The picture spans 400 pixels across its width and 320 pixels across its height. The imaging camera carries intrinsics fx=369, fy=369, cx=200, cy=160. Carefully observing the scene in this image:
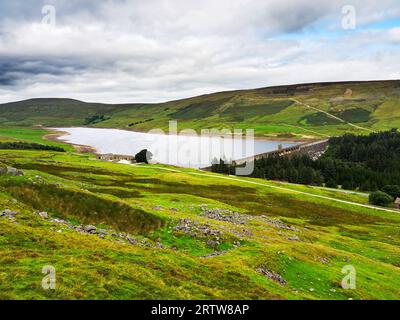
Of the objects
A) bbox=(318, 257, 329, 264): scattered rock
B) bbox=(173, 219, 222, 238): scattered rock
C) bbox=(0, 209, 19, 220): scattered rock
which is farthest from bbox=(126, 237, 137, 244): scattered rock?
bbox=(318, 257, 329, 264): scattered rock

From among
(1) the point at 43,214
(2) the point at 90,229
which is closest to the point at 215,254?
(2) the point at 90,229

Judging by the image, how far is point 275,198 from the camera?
9812 centimetres

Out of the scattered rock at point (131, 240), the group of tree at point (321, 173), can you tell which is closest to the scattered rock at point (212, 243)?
the scattered rock at point (131, 240)

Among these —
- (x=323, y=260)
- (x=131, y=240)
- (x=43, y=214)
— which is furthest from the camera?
(x=323, y=260)

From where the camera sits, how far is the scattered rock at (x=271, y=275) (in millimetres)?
29631

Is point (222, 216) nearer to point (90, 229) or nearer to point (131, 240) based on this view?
point (131, 240)

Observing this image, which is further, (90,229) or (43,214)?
(43,214)

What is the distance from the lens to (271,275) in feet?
99.5

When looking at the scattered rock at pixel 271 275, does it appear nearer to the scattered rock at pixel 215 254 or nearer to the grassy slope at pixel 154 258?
the grassy slope at pixel 154 258

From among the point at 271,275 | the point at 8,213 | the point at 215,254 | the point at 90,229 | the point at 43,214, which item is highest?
the point at 8,213
